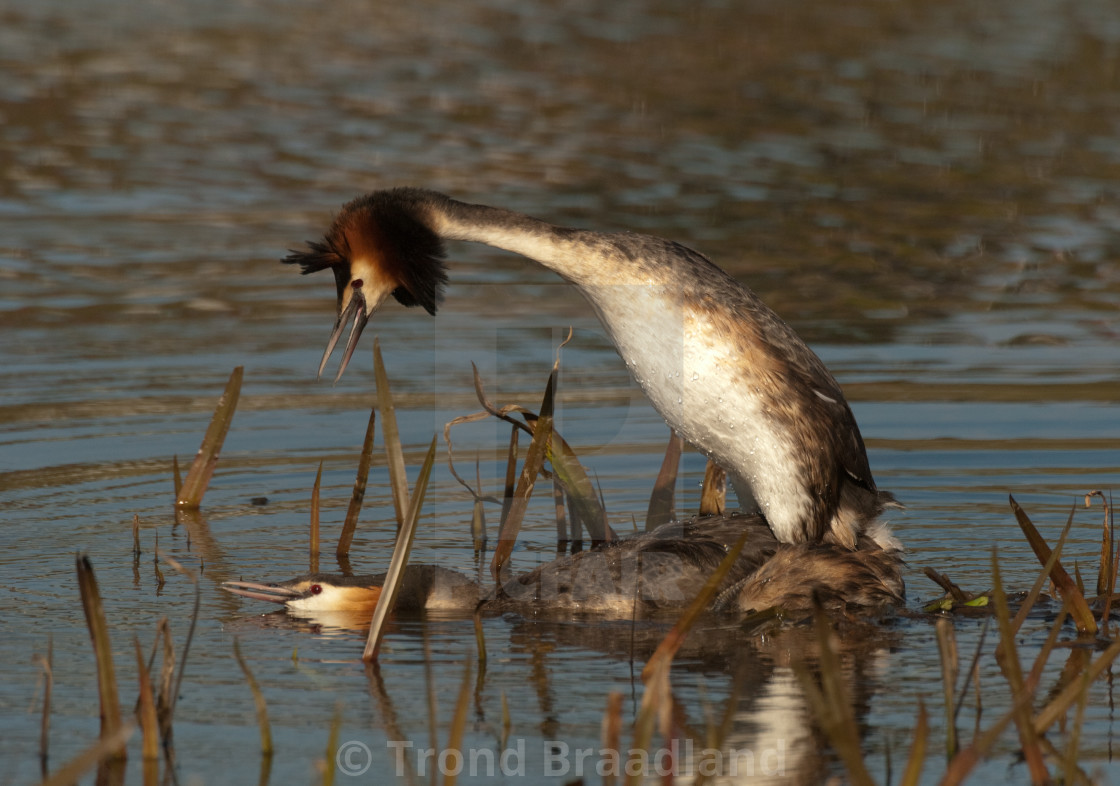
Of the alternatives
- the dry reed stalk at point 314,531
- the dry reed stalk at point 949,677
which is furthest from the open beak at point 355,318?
the dry reed stalk at point 949,677

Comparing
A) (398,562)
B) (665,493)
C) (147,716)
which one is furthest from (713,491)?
(147,716)

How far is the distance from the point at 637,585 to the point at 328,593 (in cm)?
115

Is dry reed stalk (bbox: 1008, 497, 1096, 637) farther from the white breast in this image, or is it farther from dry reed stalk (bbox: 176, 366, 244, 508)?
dry reed stalk (bbox: 176, 366, 244, 508)

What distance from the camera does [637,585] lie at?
6.36 m

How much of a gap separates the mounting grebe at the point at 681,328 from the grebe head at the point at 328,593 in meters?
0.84

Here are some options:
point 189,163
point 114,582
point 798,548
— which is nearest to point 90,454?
point 114,582

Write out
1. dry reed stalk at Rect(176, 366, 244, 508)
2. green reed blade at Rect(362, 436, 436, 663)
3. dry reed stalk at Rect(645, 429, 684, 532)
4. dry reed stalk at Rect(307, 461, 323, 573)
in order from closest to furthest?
green reed blade at Rect(362, 436, 436, 663) → dry reed stalk at Rect(307, 461, 323, 573) → dry reed stalk at Rect(645, 429, 684, 532) → dry reed stalk at Rect(176, 366, 244, 508)

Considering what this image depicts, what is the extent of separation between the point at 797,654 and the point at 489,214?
201cm

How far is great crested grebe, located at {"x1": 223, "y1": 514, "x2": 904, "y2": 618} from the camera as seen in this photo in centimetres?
633

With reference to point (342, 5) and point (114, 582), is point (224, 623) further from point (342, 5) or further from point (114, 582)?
point (342, 5)

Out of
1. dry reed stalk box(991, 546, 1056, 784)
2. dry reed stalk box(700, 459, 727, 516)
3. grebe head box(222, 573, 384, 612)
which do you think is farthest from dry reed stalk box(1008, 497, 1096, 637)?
grebe head box(222, 573, 384, 612)

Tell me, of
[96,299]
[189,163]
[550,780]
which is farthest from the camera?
[189,163]

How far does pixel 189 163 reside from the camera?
623 inches

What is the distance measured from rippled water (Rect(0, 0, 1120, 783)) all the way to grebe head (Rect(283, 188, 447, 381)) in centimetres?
116
